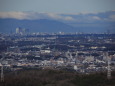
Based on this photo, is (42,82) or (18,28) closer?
(42,82)

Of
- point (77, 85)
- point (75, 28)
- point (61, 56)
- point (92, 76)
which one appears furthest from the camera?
point (75, 28)

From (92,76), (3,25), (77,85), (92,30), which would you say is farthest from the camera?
(92,30)

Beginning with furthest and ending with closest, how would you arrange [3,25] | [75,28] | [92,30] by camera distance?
[75,28] → [92,30] → [3,25]

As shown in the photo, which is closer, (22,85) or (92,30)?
(22,85)

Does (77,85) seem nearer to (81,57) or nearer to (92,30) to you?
(81,57)

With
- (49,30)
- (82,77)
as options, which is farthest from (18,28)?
(82,77)

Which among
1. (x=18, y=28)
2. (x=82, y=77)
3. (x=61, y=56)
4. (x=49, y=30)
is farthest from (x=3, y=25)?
(x=82, y=77)

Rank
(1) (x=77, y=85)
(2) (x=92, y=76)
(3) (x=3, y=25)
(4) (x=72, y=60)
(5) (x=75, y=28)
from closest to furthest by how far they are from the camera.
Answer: (1) (x=77, y=85) < (2) (x=92, y=76) < (4) (x=72, y=60) < (3) (x=3, y=25) < (5) (x=75, y=28)

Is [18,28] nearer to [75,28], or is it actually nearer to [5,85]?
[75,28]

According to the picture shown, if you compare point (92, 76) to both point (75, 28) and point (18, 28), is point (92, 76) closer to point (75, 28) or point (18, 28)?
point (18, 28)
